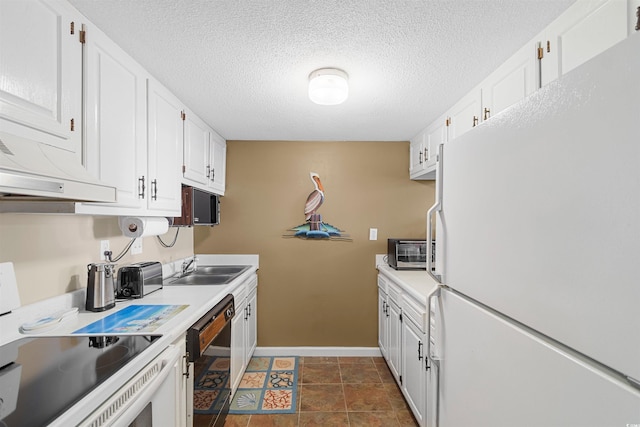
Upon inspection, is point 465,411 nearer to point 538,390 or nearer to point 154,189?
point 538,390

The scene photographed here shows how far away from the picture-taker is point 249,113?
2.25 metres

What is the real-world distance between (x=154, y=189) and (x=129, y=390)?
111 centimetres

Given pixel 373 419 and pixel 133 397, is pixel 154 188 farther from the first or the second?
pixel 373 419

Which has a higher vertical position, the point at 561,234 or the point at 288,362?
the point at 561,234

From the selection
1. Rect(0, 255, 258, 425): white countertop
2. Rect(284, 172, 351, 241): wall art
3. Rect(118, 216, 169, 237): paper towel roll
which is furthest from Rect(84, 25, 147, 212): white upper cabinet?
Rect(284, 172, 351, 241): wall art

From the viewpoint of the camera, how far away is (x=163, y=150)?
70.1 inches

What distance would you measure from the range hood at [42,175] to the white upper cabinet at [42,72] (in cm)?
7

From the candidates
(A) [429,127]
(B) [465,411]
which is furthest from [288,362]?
(A) [429,127]

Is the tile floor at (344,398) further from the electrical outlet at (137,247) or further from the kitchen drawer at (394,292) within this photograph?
the electrical outlet at (137,247)

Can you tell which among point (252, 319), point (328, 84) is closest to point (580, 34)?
point (328, 84)

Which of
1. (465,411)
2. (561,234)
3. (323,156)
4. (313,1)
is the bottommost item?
(465,411)

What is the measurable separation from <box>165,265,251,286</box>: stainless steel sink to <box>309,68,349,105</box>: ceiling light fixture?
1.51m

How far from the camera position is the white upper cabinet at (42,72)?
0.91 m

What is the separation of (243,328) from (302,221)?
118 centimetres
